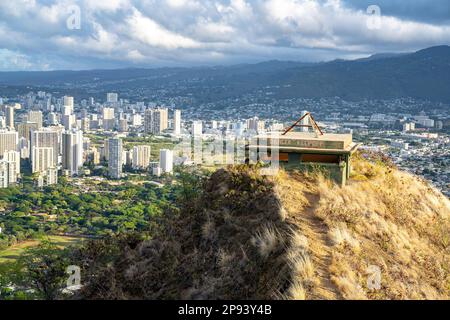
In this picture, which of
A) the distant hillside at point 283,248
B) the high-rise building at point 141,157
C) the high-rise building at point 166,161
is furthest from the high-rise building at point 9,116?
the distant hillside at point 283,248

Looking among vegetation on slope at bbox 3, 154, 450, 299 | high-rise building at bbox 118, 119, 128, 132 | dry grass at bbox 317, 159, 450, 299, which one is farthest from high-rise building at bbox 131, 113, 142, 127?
vegetation on slope at bbox 3, 154, 450, 299

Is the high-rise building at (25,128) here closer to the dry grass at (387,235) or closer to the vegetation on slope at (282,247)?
the vegetation on slope at (282,247)

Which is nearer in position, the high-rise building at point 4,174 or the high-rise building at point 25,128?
the high-rise building at point 4,174

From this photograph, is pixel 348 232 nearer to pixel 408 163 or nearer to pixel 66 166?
pixel 408 163

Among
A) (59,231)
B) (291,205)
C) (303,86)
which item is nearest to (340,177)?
(291,205)

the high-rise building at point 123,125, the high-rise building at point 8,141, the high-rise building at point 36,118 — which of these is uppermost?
the high-rise building at point 36,118

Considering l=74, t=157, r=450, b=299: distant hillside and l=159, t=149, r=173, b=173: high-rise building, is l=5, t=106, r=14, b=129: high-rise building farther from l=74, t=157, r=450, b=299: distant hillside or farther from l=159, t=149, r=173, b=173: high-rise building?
l=74, t=157, r=450, b=299: distant hillside
